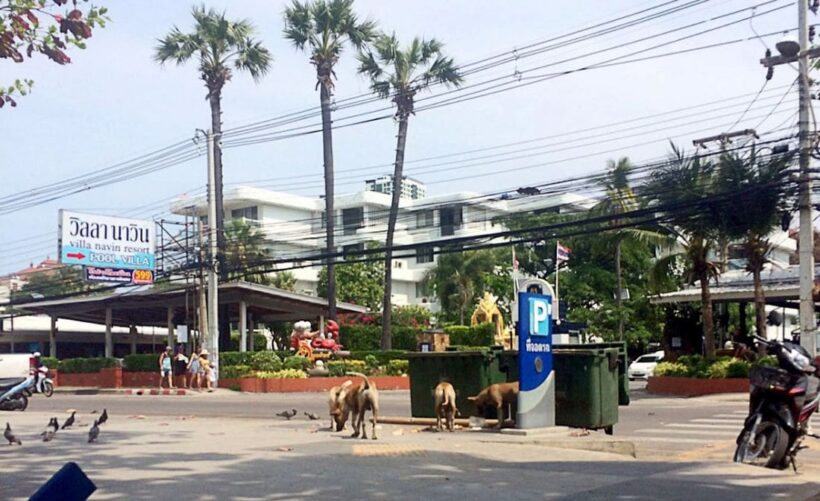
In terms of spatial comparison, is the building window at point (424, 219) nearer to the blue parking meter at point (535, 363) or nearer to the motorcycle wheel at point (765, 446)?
the blue parking meter at point (535, 363)

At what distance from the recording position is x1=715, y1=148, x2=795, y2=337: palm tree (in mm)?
26891

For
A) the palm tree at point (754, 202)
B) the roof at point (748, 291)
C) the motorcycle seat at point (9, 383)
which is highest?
the palm tree at point (754, 202)

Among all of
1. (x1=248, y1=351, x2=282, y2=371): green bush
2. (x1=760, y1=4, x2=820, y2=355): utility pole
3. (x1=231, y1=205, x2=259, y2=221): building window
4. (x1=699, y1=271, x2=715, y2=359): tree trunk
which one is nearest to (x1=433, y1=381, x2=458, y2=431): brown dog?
(x1=760, y1=4, x2=820, y2=355): utility pole

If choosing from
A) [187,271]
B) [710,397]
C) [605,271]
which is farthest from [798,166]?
[605,271]

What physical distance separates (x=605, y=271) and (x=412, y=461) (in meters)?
45.2

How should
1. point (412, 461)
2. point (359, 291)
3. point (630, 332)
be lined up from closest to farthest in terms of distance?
point (412, 461)
point (630, 332)
point (359, 291)

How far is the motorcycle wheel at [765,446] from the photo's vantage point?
10797 mm

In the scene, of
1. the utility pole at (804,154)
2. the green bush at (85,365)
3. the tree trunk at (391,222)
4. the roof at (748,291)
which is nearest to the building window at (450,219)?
the tree trunk at (391,222)

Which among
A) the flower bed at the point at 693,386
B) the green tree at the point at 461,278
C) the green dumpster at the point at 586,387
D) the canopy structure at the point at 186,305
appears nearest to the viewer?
the green dumpster at the point at 586,387

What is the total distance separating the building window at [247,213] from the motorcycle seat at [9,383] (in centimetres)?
4789

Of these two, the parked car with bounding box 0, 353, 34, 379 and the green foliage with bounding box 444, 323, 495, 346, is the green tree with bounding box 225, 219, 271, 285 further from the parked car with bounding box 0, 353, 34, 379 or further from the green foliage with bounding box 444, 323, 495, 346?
the parked car with bounding box 0, 353, 34, 379

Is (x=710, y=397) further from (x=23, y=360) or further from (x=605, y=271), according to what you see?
(x=605, y=271)

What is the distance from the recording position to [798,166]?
2530 cm

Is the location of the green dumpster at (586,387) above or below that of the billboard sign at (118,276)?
below
